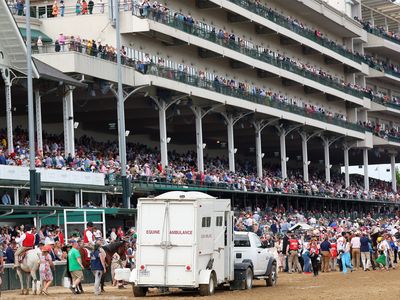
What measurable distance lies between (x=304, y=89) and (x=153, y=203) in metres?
54.6

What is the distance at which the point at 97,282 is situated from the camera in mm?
29531

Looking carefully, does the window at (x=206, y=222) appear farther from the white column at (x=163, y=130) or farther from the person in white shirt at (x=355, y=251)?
the white column at (x=163, y=130)

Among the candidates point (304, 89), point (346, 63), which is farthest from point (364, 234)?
point (346, 63)

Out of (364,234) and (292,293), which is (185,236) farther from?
(364,234)

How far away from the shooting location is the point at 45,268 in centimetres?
2980

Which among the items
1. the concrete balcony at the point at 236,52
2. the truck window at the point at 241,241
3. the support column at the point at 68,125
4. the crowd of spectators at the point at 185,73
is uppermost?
the concrete balcony at the point at 236,52

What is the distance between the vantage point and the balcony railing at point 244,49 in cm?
5716

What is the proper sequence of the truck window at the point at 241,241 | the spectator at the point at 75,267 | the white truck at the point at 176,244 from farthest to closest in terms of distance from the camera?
the truck window at the point at 241,241
the spectator at the point at 75,267
the white truck at the point at 176,244

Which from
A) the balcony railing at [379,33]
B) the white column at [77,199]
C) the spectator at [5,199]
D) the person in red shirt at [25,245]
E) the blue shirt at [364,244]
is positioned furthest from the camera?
the balcony railing at [379,33]

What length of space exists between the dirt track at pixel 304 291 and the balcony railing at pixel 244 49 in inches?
911

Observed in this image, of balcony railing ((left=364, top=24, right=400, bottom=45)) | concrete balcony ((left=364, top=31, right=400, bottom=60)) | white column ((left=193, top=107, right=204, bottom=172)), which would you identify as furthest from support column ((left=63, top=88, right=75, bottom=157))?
concrete balcony ((left=364, top=31, right=400, bottom=60))

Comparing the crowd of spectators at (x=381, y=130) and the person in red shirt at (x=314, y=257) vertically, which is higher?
the crowd of spectators at (x=381, y=130)

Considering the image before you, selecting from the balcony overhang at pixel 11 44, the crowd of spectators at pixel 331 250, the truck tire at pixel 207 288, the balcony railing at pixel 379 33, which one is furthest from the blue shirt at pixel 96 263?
the balcony railing at pixel 379 33

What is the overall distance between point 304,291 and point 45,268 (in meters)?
7.18
